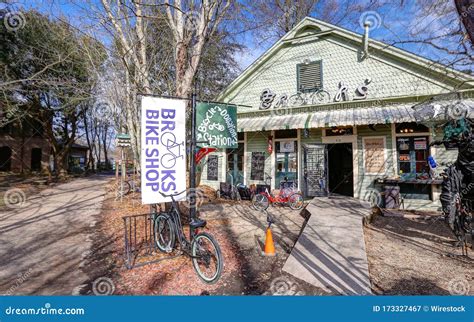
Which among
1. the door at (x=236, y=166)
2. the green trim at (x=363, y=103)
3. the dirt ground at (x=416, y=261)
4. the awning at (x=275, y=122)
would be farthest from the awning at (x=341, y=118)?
the dirt ground at (x=416, y=261)

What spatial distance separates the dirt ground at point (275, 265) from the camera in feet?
12.2

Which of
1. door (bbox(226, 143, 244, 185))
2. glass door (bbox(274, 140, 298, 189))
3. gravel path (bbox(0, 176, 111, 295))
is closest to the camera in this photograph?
gravel path (bbox(0, 176, 111, 295))

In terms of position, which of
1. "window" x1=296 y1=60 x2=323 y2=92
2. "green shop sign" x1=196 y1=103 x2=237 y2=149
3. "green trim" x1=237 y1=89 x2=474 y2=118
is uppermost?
"window" x1=296 y1=60 x2=323 y2=92

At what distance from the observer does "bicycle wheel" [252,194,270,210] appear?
936cm

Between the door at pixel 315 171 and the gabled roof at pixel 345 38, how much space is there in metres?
4.33

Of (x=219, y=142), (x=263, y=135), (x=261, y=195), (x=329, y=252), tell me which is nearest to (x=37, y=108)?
(x=263, y=135)

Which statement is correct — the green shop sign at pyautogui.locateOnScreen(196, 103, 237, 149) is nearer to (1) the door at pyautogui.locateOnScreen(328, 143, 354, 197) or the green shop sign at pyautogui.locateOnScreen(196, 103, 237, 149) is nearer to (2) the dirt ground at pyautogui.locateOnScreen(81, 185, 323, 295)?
(2) the dirt ground at pyautogui.locateOnScreen(81, 185, 323, 295)

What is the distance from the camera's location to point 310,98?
11039 mm

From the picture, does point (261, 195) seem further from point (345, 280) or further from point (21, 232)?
point (21, 232)

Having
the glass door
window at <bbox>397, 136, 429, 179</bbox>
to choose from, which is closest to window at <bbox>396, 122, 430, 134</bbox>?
window at <bbox>397, 136, 429, 179</bbox>

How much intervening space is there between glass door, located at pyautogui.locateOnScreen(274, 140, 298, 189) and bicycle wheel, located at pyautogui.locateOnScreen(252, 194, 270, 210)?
192 cm

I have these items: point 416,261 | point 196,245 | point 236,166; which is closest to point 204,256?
point 196,245

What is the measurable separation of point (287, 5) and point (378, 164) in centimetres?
1361

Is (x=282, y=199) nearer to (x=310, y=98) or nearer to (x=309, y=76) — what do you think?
(x=310, y=98)
